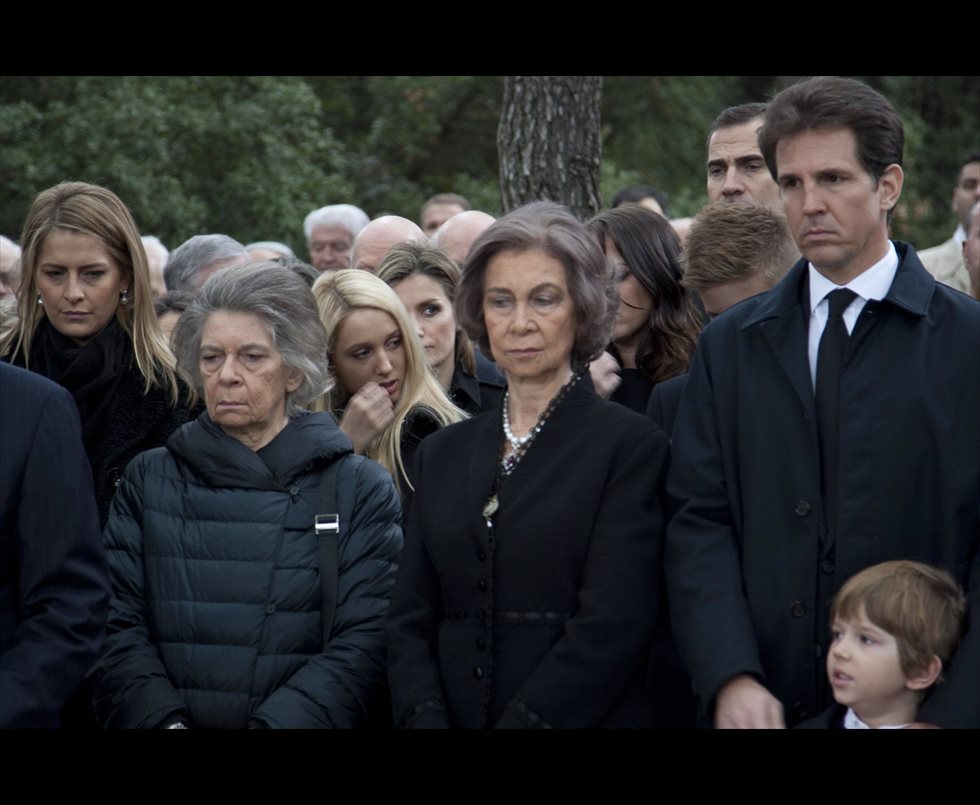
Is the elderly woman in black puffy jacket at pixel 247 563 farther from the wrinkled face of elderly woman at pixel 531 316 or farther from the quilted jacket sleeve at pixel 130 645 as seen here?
the wrinkled face of elderly woman at pixel 531 316

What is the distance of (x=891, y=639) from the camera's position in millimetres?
3738

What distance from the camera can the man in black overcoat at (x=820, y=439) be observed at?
3.73 metres

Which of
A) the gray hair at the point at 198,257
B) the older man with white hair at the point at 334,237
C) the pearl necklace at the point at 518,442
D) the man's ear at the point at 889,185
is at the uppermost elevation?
the older man with white hair at the point at 334,237

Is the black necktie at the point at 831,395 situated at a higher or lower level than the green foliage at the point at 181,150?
lower

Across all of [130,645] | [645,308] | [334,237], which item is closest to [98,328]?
[130,645]

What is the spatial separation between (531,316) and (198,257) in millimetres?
3815

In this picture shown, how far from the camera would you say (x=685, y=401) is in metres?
4.06

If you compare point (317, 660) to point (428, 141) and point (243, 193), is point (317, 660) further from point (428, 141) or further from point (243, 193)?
point (428, 141)

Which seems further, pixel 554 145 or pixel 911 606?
pixel 554 145

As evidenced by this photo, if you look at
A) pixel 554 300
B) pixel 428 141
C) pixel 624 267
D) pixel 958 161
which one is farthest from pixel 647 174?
pixel 554 300

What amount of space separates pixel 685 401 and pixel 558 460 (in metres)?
0.37

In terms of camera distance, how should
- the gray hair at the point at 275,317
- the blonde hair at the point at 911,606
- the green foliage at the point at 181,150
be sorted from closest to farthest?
the blonde hair at the point at 911,606 < the gray hair at the point at 275,317 < the green foliage at the point at 181,150

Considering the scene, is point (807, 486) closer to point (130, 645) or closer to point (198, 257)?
point (130, 645)

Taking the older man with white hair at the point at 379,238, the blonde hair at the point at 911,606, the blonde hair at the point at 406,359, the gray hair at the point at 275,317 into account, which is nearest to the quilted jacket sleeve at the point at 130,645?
the gray hair at the point at 275,317
